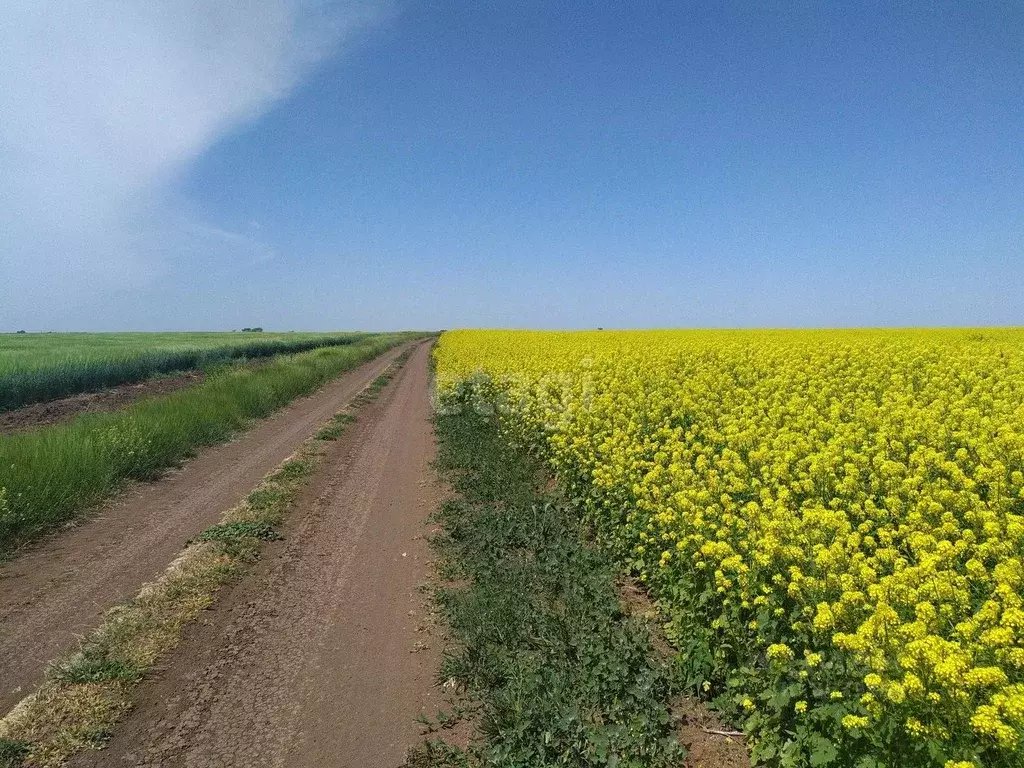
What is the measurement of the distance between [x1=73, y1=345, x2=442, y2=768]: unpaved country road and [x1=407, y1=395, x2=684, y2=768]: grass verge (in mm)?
364

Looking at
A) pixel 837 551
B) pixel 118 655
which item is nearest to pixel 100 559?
pixel 118 655

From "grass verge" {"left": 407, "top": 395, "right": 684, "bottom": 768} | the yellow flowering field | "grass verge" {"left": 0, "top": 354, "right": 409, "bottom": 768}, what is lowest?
"grass verge" {"left": 0, "top": 354, "right": 409, "bottom": 768}

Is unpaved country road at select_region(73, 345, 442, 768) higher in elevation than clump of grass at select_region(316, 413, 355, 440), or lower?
lower

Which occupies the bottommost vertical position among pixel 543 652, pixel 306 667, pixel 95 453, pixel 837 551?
pixel 306 667

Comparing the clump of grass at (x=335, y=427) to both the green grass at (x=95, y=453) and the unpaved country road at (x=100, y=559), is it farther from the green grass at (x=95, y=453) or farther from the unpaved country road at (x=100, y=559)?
the green grass at (x=95, y=453)

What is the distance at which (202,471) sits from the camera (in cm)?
→ 1161

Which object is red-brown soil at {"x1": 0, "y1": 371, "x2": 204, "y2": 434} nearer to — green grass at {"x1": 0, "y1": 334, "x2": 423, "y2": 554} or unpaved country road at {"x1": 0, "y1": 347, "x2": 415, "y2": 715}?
green grass at {"x1": 0, "y1": 334, "x2": 423, "y2": 554}

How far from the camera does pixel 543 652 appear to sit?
4.59m

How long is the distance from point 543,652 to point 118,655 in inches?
135

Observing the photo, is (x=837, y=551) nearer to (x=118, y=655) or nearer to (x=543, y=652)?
(x=543, y=652)

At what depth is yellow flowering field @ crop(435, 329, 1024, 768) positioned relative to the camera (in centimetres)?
271

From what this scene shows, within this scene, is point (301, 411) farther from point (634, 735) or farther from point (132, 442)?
point (634, 735)

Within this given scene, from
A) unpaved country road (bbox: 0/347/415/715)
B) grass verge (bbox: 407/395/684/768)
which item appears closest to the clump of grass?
unpaved country road (bbox: 0/347/415/715)

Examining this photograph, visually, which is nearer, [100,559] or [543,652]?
[543,652]
